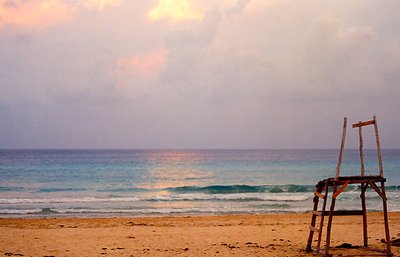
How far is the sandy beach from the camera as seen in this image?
37.1 feet

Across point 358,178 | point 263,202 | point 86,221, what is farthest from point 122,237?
point 263,202

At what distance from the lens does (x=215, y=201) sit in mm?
29125

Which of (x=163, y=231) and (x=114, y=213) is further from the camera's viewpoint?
(x=114, y=213)

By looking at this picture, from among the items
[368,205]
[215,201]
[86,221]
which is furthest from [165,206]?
[368,205]

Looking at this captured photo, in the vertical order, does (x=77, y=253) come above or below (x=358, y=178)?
below

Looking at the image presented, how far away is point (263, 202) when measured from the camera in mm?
27703

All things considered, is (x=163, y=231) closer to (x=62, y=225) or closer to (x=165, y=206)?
(x=62, y=225)

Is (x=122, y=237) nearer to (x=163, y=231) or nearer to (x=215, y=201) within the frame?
(x=163, y=231)

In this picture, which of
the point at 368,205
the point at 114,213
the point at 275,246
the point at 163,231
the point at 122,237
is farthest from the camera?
the point at 368,205

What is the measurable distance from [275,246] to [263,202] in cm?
1588

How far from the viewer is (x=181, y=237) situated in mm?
13781

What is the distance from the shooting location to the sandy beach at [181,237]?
11.3 metres

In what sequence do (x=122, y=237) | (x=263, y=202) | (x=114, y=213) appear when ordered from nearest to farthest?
1. (x=122, y=237)
2. (x=114, y=213)
3. (x=263, y=202)

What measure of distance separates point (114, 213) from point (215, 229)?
8.92 m
